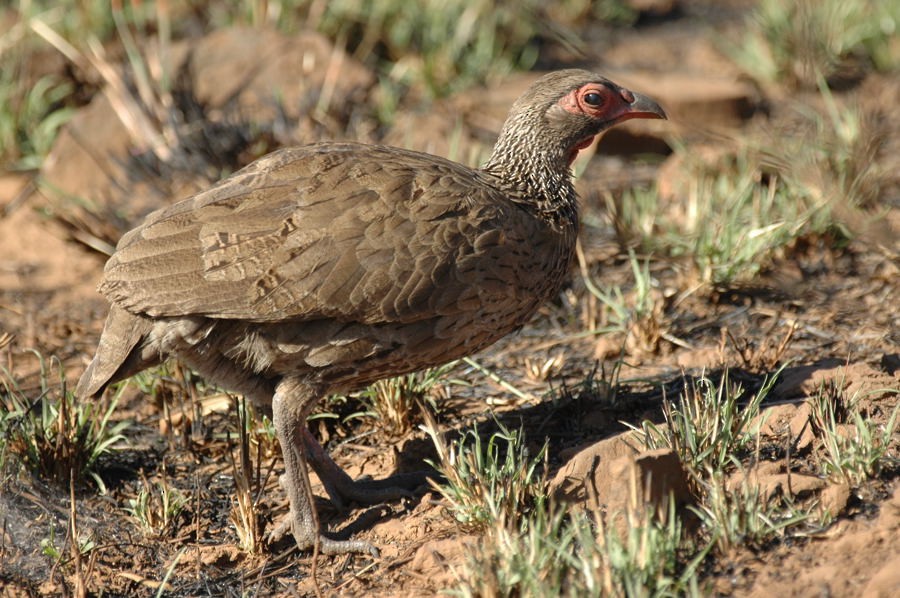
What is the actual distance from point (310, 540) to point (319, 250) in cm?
109

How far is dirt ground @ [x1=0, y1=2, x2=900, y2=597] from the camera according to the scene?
3762 millimetres

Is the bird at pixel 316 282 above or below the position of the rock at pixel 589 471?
above

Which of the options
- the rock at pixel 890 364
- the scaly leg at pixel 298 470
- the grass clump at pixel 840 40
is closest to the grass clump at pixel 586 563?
the scaly leg at pixel 298 470

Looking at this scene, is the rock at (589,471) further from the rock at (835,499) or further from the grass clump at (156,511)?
the grass clump at (156,511)

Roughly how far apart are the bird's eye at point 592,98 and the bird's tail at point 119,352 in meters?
2.02

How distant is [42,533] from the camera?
4309 millimetres

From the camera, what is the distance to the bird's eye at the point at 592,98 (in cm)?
481

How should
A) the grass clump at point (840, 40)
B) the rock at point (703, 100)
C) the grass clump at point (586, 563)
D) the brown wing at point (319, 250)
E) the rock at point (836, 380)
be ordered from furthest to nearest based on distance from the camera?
the grass clump at point (840, 40)
the rock at point (703, 100)
the rock at point (836, 380)
the brown wing at point (319, 250)
the grass clump at point (586, 563)

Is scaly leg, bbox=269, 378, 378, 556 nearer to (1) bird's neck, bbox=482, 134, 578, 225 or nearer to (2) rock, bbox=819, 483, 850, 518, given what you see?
(1) bird's neck, bbox=482, 134, 578, 225

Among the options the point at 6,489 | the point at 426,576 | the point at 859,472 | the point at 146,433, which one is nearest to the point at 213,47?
the point at 146,433

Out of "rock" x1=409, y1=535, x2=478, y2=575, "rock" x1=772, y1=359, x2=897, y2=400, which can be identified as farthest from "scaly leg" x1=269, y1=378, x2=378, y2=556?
"rock" x1=772, y1=359, x2=897, y2=400

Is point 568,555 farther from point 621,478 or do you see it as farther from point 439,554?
point 439,554

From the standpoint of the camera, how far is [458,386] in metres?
5.26

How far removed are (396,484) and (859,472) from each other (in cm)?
178
